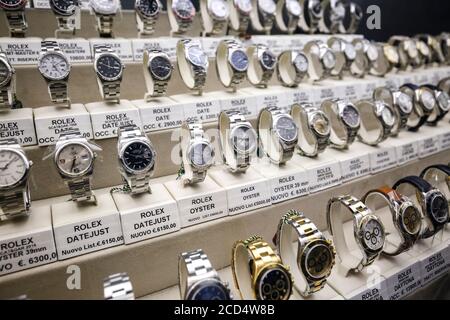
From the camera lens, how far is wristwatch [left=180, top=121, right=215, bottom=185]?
6.04 ft

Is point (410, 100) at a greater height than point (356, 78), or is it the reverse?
point (356, 78)

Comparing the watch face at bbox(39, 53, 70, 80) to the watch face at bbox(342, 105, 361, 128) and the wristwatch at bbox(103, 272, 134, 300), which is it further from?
the watch face at bbox(342, 105, 361, 128)

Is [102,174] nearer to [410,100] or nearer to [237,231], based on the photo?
[237,231]

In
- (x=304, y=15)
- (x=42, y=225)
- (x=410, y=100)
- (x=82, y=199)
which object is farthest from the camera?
(x=304, y=15)

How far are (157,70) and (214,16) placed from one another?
3.19 feet

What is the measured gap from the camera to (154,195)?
1.82 meters

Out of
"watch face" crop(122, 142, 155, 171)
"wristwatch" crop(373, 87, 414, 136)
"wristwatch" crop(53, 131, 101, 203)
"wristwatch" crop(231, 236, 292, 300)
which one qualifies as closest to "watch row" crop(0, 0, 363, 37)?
"wristwatch" crop(53, 131, 101, 203)

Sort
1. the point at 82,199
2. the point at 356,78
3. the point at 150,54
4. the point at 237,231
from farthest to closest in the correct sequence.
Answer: the point at 356,78, the point at 150,54, the point at 237,231, the point at 82,199

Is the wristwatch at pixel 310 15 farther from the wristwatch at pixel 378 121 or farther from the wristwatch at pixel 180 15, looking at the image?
the wristwatch at pixel 180 15

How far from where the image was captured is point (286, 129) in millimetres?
2164

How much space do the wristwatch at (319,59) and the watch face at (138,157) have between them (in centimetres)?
194

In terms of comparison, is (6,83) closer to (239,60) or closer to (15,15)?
(15,15)

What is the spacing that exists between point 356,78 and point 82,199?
287 centimetres
